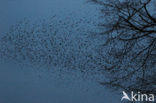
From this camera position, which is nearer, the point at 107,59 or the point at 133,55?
the point at 133,55

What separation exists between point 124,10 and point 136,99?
67.8 inches

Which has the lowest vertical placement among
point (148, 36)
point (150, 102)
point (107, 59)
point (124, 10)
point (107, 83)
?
point (150, 102)

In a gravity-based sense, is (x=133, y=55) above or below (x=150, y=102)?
above

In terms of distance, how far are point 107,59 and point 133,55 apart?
787 millimetres

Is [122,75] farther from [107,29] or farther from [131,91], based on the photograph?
[107,29]

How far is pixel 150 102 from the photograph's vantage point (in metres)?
5.18

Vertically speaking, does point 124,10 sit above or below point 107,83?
above

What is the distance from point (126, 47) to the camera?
534 centimetres

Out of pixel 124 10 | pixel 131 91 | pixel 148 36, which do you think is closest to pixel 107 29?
pixel 124 10

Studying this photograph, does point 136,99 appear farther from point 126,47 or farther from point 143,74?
point 126,47

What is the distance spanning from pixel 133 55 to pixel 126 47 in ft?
0.71

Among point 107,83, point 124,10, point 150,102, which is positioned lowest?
point 150,102

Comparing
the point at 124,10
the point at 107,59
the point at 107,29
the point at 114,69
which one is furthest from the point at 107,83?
the point at 124,10

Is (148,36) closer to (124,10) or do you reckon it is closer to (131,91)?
(124,10)
